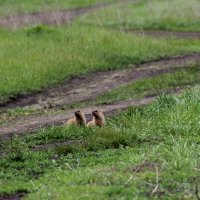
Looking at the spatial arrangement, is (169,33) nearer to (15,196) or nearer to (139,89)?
(139,89)

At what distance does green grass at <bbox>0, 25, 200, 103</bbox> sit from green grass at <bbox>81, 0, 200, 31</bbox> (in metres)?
4.36

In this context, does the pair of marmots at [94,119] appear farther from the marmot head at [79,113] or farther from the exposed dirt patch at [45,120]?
the exposed dirt patch at [45,120]

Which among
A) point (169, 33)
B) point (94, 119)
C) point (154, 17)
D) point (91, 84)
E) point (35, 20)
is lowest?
point (169, 33)

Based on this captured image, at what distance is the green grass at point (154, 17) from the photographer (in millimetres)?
28453

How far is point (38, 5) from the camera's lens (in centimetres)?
3591

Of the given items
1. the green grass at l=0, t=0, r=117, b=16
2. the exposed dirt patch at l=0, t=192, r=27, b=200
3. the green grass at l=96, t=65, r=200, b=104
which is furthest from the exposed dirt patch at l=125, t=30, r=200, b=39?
the exposed dirt patch at l=0, t=192, r=27, b=200

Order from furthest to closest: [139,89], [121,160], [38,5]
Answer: [38,5], [139,89], [121,160]

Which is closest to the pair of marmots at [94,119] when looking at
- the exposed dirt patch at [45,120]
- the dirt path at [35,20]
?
the exposed dirt patch at [45,120]

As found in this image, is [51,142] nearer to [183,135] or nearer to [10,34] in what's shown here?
[183,135]

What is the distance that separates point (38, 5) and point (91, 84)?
1814 centimetres

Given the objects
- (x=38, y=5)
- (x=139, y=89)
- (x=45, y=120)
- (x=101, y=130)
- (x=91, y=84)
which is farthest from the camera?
(x=38, y=5)

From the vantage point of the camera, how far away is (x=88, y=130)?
458 inches

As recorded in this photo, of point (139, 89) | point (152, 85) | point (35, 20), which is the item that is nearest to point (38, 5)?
point (35, 20)

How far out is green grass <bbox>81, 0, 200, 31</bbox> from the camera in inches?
1120
